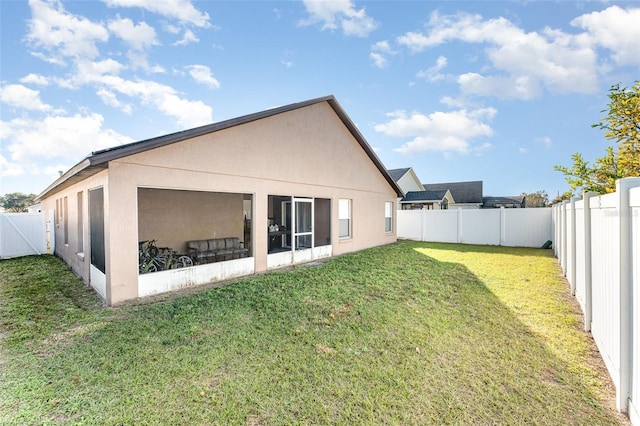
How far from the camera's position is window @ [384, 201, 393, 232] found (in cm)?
1614

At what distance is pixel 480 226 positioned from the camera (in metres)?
15.4

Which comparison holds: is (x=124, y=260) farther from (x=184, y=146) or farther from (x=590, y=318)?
(x=590, y=318)

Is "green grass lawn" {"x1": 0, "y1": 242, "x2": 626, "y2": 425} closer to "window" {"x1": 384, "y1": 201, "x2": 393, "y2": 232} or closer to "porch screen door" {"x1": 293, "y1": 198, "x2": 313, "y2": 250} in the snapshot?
"porch screen door" {"x1": 293, "y1": 198, "x2": 313, "y2": 250}

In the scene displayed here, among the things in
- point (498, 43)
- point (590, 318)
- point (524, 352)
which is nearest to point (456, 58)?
point (498, 43)

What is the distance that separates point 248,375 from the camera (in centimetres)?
330

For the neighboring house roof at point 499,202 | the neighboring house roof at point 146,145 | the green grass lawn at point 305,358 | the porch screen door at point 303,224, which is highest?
the neighboring house roof at point 146,145

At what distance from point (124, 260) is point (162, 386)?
12.7 ft

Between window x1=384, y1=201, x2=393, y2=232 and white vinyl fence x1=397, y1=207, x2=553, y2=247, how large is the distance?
5.61 ft

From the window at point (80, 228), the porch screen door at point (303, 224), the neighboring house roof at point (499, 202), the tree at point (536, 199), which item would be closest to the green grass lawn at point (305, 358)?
the window at point (80, 228)

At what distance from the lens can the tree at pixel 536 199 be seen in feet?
131

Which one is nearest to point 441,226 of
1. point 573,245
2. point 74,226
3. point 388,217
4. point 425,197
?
point 388,217

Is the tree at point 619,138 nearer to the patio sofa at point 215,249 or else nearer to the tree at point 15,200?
the patio sofa at point 215,249

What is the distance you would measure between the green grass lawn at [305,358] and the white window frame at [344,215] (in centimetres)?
573

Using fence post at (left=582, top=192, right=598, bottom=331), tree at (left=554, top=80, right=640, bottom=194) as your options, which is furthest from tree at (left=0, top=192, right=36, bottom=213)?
tree at (left=554, top=80, right=640, bottom=194)
